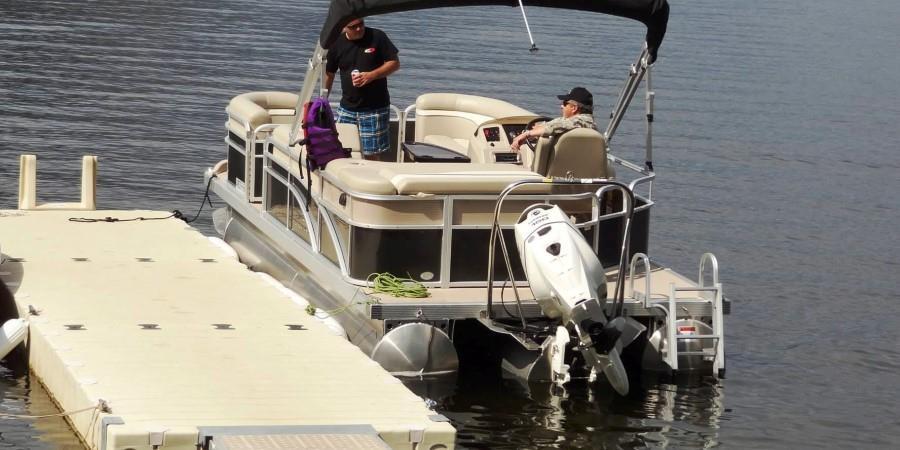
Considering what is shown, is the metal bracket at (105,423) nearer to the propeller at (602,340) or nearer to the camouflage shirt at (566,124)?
the propeller at (602,340)

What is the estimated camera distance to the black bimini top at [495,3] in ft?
30.8

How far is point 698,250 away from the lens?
46.1 feet

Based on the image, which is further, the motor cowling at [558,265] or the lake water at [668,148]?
the lake water at [668,148]

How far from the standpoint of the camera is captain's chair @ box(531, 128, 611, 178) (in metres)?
9.53

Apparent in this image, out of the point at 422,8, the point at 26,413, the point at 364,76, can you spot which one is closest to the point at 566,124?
the point at 422,8

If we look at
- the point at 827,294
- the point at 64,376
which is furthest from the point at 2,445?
the point at 827,294

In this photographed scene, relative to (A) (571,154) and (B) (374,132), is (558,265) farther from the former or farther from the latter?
(B) (374,132)

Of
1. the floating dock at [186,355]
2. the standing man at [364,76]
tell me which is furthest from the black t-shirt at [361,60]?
the floating dock at [186,355]

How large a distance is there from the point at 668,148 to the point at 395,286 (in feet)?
36.9

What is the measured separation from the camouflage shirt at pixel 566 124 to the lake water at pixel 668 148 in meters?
1.70

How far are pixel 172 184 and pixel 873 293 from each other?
750 cm

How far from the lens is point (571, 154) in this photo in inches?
376

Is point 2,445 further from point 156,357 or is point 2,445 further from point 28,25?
point 28,25

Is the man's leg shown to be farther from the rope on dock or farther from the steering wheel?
the rope on dock
